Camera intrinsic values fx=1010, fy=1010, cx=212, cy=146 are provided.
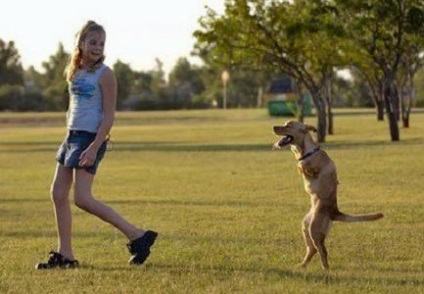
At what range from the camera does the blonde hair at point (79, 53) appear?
29.8ft

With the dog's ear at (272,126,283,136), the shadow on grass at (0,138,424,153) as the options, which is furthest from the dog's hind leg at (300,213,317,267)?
the shadow on grass at (0,138,424,153)

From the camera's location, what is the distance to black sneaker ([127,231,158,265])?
9.23 metres

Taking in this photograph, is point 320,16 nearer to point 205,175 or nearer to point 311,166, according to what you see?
point 205,175

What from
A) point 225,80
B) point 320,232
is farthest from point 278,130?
point 225,80

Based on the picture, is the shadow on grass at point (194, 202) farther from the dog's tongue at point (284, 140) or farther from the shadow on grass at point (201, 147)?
the shadow on grass at point (201, 147)

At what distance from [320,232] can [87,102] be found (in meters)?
2.41

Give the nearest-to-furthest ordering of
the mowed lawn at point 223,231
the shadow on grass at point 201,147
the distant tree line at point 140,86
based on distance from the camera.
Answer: the mowed lawn at point 223,231, the shadow on grass at point 201,147, the distant tree line at point 140,86

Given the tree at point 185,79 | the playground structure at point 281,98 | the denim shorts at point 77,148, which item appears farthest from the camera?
the tree at point 185,79

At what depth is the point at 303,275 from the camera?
855 cm

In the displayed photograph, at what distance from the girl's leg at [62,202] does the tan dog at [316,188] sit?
77.4 inches

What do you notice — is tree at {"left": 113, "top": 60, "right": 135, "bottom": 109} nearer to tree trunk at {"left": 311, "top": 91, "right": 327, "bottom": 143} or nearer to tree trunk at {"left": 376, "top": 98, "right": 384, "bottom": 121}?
tree trunk at {"left": 376, "top": 98, "right": 384, "bottom": 121}

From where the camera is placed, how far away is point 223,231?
1206 centimetres

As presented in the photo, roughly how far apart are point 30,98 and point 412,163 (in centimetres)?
9759

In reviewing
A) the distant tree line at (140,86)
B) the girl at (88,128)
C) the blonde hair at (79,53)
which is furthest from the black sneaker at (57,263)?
the distant tree line at (140,86)
